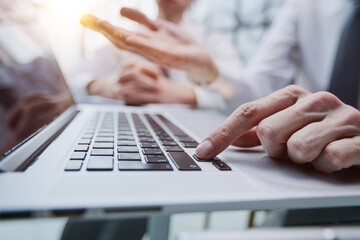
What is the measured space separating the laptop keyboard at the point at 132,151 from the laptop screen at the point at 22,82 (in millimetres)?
54

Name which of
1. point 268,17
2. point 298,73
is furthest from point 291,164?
point 268,17

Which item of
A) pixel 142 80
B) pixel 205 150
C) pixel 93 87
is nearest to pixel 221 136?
pixel 205 150

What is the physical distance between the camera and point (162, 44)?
50 centimetres

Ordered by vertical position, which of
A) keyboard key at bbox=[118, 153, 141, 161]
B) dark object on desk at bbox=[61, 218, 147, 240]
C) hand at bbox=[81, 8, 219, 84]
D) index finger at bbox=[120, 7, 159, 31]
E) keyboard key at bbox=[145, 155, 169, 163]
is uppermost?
index finger at bbox=[120, 7, 159, 31]

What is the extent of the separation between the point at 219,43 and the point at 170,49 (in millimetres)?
884

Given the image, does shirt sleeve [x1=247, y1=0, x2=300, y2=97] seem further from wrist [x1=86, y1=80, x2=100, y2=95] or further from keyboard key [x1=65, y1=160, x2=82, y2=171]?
keyboard key [x1=65, y1=160, x2=82, y2=171]

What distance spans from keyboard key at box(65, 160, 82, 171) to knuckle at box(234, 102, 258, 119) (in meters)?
0.15

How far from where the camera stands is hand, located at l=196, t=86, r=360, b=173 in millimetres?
204

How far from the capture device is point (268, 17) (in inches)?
48.3

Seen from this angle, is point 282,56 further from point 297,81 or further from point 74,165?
point 74,165

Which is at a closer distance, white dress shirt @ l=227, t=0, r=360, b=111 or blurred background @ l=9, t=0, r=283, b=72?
blurred background @ l=9, t=0, r=283, b=72

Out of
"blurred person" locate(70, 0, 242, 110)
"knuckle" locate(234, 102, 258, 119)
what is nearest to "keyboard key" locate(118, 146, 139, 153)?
"knuckle" locate(234, 102, 258, 119)

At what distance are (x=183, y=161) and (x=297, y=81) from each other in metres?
0.83

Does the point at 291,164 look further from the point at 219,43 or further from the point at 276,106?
the point at 219,43
